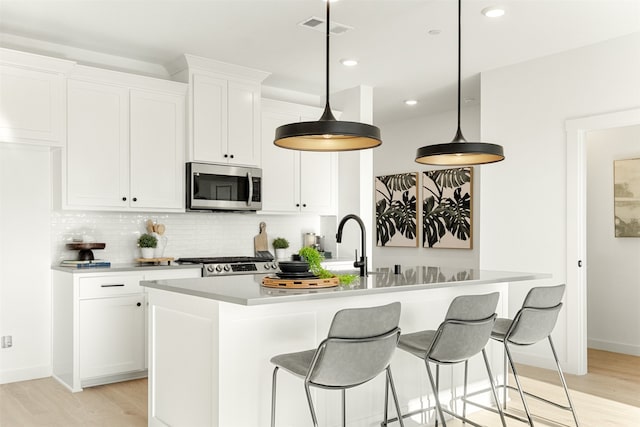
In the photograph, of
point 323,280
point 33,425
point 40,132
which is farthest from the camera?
point 40,132

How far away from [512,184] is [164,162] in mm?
3233

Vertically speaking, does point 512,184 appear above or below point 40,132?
below

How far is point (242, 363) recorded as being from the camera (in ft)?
8.64

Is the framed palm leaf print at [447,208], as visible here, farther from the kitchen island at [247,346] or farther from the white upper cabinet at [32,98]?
the white upper cabinet at [32,98]

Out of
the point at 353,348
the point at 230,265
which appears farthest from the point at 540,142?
the point at 353,348

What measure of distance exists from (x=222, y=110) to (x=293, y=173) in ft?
3.68

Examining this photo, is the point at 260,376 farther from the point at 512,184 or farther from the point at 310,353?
the point at 512,184

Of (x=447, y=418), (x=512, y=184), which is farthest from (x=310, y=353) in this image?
(x=512, y=184)

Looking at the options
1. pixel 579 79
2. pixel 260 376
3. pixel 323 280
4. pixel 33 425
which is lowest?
pixel 33 425

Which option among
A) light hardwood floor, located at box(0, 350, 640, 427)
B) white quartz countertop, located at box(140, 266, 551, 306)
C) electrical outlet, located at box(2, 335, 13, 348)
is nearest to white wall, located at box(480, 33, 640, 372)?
light hardwood floor, located at box(0, 350, 640, 427)

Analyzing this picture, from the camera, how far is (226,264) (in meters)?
4.98

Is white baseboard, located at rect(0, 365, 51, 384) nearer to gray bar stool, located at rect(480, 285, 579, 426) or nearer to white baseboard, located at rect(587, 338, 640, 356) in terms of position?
gray bar stool, located at rect(480, 285, 579, 426)

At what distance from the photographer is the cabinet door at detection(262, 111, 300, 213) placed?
573 cm

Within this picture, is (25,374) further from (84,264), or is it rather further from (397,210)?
(397,210)
